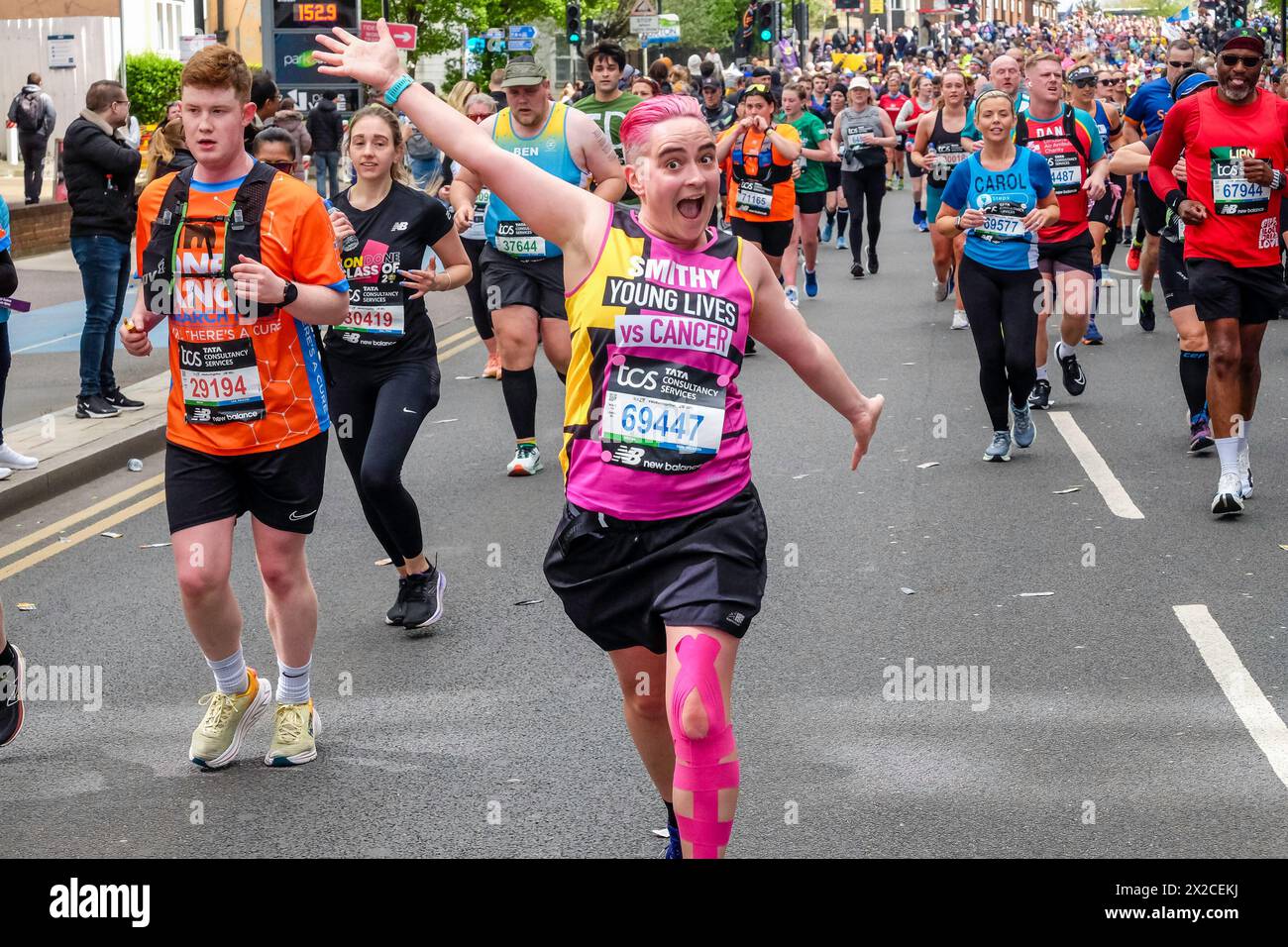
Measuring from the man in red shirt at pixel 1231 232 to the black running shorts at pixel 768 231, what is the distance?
6.81 m

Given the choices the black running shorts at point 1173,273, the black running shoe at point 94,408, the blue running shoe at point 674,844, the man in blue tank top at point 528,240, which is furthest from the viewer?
the black running shoe at point 94,408

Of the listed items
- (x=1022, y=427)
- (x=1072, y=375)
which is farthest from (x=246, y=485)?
(x=1072, y=375)

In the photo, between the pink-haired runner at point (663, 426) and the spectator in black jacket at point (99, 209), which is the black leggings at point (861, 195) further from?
the pink-haired runner at point (663, 426)

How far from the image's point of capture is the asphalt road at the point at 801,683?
4.89m

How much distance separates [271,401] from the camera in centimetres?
524

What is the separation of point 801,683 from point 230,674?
190 centimetres

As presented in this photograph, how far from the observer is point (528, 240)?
9.41m

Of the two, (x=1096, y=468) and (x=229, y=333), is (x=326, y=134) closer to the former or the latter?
(x=1096, y=468)

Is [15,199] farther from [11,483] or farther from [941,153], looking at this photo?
[11,483]

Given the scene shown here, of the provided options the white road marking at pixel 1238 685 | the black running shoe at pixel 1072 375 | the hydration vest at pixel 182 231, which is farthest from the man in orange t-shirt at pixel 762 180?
the hydration vest at pixel 182 231

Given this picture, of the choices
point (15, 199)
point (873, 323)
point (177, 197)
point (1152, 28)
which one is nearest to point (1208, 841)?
point (177, 197)

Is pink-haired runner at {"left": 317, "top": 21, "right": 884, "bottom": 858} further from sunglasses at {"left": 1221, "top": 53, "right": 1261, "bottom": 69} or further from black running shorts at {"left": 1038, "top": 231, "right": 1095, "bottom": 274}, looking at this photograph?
black running shorts at {"left": 1038, "top": 231, "right": 1095, "bottom": 274}

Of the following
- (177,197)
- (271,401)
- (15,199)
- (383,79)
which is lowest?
(15,199)

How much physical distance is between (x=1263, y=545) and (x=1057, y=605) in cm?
139
